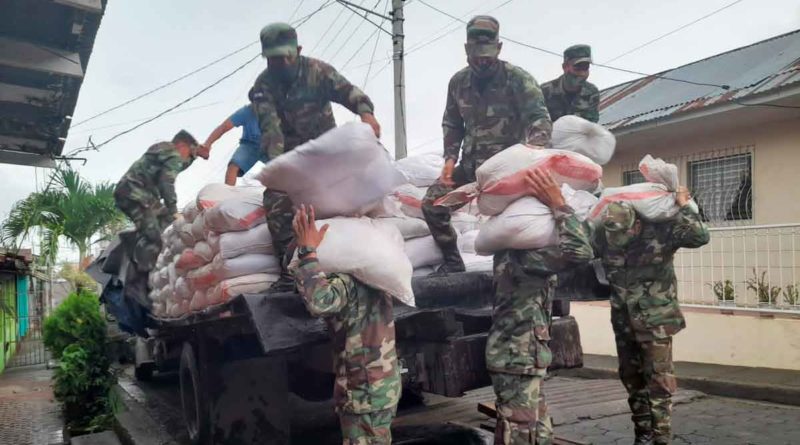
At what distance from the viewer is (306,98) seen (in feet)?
11.5

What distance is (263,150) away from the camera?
129 inches

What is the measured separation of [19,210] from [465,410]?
10.7 meters

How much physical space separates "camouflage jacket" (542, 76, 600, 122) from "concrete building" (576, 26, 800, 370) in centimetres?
289

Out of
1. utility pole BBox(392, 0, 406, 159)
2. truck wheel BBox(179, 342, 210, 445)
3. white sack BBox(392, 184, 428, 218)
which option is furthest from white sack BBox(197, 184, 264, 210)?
utility pole BBox(392, 0, 406, 159)

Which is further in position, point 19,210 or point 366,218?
point 19,210

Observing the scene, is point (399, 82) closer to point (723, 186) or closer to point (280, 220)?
point (723, 186)

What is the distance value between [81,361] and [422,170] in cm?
360

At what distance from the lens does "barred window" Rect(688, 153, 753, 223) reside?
738cm

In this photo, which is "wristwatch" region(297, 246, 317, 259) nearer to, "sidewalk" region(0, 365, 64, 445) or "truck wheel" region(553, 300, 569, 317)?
"truck wheel" region(553, 300, 569, 317)

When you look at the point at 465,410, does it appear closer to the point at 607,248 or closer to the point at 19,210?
the point at 607,248

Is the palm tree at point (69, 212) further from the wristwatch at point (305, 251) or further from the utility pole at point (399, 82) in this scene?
the wristwatch at point (305, 251)

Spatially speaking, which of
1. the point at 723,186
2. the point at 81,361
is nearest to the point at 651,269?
the point at 81,361

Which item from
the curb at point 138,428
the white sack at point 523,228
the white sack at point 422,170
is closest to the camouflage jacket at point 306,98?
the white sack at point 422,170

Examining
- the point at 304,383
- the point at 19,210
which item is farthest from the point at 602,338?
the point at 19,210
